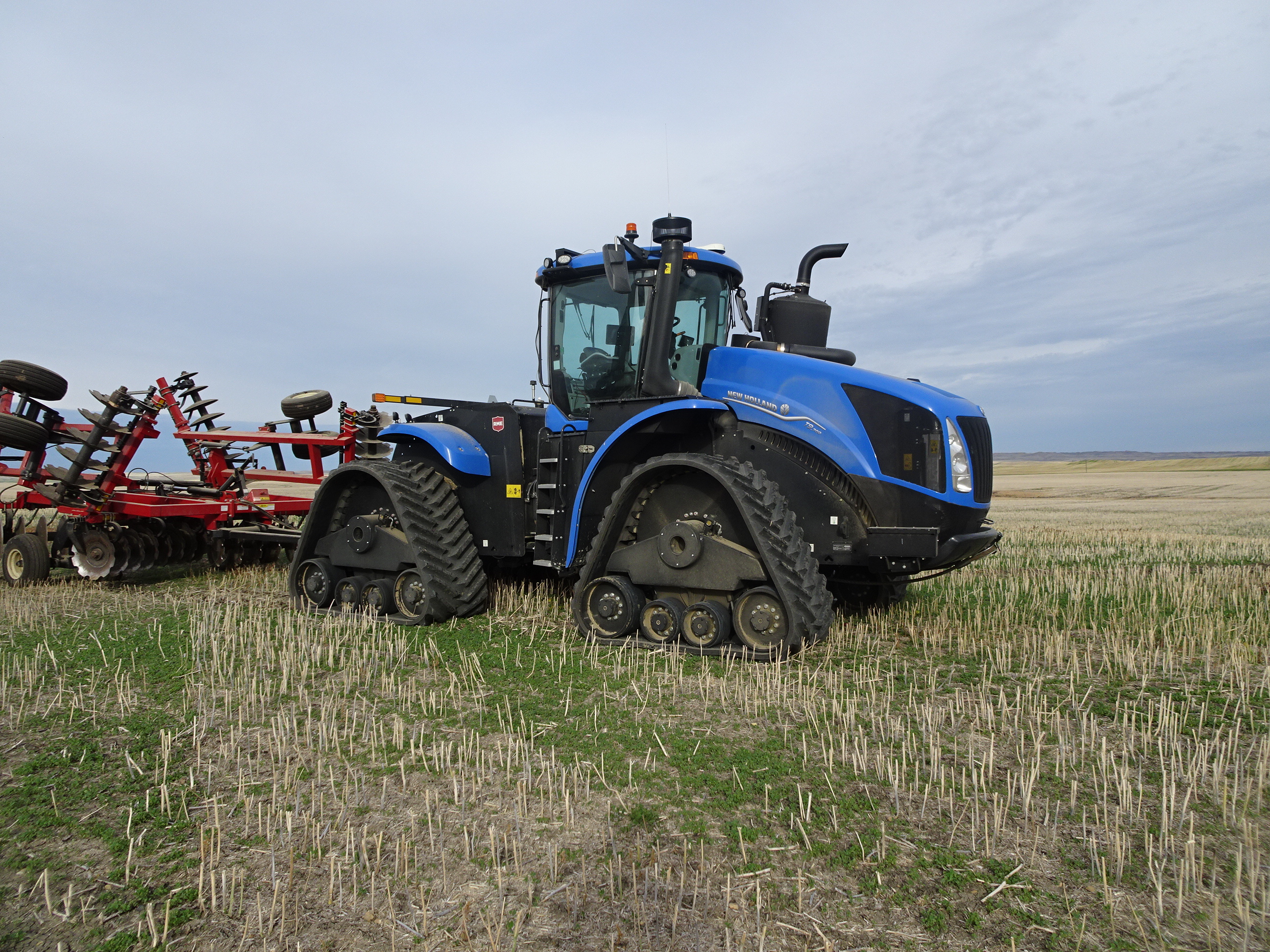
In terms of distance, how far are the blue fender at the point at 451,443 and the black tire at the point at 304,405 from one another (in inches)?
106

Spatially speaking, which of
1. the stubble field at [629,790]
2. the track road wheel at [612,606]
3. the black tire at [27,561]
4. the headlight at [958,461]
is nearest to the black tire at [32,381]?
the black tire at [27,561]

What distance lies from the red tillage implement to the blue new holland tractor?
6.56 feet

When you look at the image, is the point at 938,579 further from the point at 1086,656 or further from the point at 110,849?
the point at 110,849

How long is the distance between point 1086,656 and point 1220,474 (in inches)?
2567

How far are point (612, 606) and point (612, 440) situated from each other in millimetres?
1272

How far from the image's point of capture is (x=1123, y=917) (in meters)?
2.57

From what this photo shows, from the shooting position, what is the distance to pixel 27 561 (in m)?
9.64

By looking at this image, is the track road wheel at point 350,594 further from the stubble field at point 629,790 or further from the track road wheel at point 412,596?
the stubble field at point 629,790

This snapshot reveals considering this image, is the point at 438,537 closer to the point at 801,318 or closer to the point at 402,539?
the point at 402,539

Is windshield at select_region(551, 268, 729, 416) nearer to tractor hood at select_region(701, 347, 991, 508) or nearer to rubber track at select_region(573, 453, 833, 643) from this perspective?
tractor hood at select_region(701, 347, 991, 508)

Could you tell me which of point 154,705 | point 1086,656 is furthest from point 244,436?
point 1086,656

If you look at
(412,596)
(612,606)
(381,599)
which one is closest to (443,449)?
(412,596)

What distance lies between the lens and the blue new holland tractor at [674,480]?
5586 mm

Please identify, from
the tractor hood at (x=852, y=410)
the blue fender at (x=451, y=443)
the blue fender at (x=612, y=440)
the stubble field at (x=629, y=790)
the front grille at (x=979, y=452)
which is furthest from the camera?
the blue fender at (x=451, y=443)
